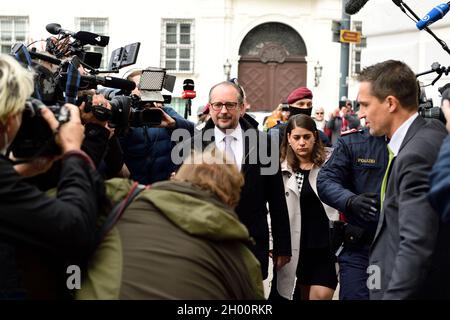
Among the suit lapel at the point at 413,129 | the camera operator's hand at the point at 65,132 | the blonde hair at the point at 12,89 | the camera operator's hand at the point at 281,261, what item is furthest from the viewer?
the camera operator's hand at the point at 281,261

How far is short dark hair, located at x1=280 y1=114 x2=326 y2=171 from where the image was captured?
19.4 ft

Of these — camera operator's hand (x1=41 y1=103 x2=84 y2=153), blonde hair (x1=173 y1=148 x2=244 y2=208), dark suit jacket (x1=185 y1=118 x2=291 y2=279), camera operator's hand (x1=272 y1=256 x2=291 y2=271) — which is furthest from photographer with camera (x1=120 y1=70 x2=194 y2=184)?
camera operator's hand (x1=41 y1=103 x2=84 y2=153)

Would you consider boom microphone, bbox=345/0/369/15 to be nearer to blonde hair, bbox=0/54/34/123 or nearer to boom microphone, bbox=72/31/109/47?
boom microphone, bbox=72/31/109/47

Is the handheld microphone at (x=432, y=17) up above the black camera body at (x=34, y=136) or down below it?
above

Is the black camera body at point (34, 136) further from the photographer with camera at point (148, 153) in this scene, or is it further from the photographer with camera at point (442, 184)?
the photographer with camera at point (148, 153)

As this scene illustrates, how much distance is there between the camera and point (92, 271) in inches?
107

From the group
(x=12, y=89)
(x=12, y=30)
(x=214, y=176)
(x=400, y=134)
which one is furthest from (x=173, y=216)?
(x=12, y=30)

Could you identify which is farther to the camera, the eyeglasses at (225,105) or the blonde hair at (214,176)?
the eyeglasses at (225,105)

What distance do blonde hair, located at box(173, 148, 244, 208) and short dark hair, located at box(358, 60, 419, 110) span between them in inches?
35.9

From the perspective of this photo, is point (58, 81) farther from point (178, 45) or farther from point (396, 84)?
point (178, 45)

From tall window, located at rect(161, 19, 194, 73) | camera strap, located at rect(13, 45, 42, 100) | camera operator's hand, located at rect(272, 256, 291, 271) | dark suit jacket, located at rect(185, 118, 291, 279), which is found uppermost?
tall window, located at rect(161, 19, 194, 73)

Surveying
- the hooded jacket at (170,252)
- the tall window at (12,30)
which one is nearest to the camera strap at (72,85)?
the hooded jacket at (170,252)

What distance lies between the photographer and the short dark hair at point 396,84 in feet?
11.7

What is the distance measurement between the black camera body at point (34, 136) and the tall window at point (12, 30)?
85.5ft
